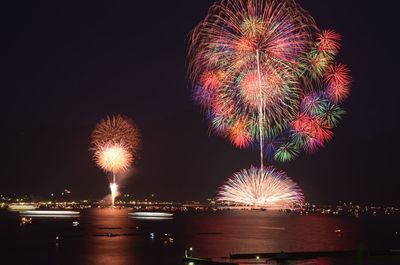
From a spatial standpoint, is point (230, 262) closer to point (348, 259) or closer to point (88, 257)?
point (348, 259)

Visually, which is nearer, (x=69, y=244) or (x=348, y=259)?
(x=348, y=259)

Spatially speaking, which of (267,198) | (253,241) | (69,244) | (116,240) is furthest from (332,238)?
(267,198)

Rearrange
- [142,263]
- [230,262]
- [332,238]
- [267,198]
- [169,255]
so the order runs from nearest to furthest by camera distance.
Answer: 1. [230,262]
2. [267,198]
3. [142,263]
4. [169,255]
5. [332,238]

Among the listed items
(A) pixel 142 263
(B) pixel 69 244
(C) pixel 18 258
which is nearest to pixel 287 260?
(A) pixel 142 263

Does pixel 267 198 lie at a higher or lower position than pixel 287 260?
higher

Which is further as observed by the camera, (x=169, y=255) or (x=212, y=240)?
(x=212, y=240)

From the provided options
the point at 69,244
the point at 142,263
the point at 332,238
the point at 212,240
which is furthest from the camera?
the point at 332,238

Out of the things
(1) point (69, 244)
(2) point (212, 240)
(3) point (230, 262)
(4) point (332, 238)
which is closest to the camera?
(3) point (230, 262)

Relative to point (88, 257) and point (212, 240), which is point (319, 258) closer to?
point (88, 257)

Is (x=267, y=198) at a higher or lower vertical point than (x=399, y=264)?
higher
